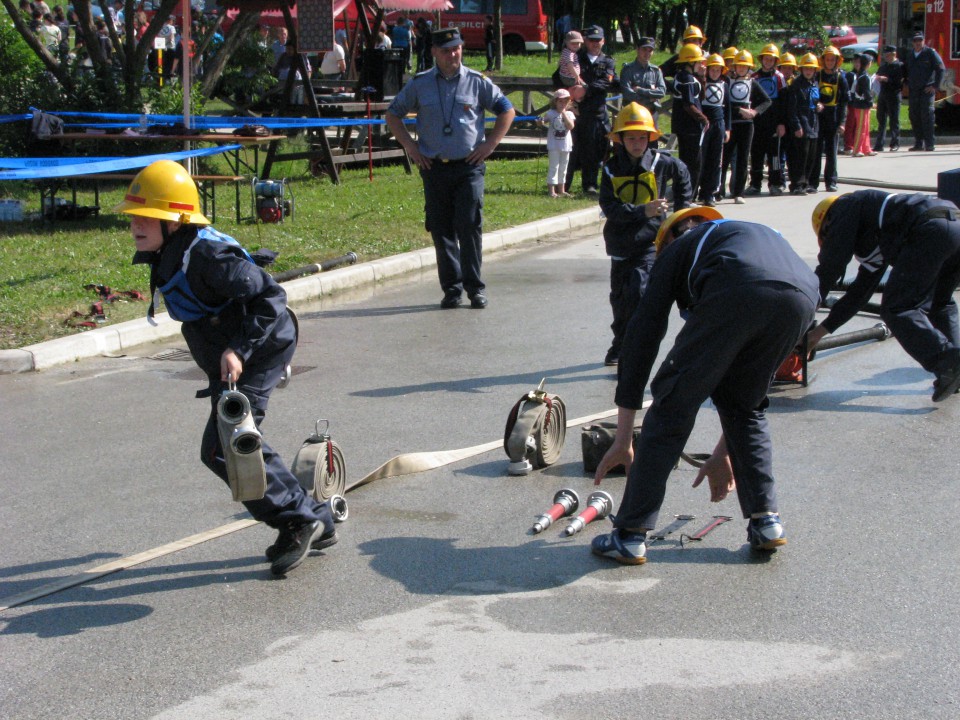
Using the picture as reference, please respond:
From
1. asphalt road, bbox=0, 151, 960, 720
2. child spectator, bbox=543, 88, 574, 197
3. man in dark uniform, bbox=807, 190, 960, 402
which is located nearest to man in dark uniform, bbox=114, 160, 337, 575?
asphalt road, bbox=0, 151, 960, 720

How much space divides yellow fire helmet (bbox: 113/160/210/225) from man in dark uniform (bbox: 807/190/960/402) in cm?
380

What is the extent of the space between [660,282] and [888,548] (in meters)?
1.54

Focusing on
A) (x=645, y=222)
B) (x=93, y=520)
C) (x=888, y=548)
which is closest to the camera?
(x=888, y=548)

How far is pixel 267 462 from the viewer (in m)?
4.79

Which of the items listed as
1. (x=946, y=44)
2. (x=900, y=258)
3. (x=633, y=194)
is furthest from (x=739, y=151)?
(x=946, y=44)

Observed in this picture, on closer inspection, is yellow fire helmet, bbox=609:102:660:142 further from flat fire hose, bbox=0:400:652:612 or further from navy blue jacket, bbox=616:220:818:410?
navy blue jacket, bbox=616:220:818:410

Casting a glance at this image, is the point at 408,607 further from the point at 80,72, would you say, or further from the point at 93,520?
the point at 80,72

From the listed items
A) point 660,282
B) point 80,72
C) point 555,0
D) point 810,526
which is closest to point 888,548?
point 810,526

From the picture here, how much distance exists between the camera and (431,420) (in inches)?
284

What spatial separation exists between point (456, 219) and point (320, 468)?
511cm

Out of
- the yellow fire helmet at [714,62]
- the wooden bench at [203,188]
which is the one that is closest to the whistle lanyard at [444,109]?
the wooden bench at [203,188]

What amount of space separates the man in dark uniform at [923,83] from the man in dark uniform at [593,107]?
8.57 meters

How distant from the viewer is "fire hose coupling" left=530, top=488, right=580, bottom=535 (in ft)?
17.2

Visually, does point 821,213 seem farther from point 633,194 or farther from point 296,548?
point 296,548
